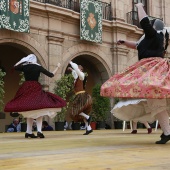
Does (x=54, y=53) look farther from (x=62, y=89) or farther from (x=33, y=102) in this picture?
(x=33, y=102)

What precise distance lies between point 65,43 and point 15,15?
2.22 metres

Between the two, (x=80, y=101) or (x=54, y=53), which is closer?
(x=80, y=101)

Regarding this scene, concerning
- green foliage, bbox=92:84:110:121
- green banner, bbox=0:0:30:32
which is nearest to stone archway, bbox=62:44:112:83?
green foliage, bbox=92:84:110:121

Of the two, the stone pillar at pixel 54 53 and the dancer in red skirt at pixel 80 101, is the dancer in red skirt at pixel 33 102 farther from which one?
the stone pillar at pixel 54 53

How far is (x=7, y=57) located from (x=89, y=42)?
3142 mm

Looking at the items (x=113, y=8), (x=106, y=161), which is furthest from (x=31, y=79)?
(x=113, y=8)

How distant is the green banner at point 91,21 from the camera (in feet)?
40.3

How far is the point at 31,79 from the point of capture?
550 cm

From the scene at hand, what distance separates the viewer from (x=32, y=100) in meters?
5.23

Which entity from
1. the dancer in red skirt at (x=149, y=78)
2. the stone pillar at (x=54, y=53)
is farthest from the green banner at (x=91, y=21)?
the dancer in red skirt at (x=149, y=78)

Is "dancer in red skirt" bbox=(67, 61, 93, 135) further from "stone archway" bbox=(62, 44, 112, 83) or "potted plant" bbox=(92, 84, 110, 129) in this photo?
"potted plant" bbox=(92, 84, 110, 129)

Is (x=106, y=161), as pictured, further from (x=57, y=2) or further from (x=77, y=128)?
(x=57, y=2)

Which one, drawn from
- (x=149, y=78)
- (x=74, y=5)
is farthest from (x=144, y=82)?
(x=74, y=5)

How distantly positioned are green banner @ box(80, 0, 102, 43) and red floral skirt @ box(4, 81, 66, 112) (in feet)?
22.9
